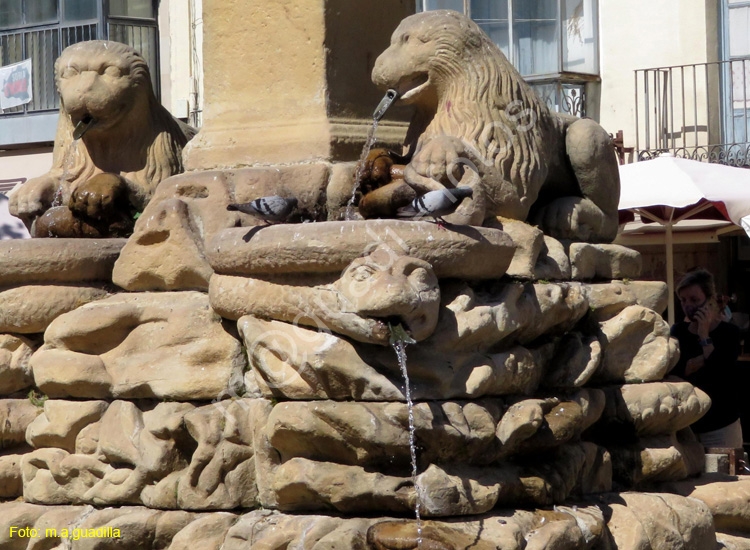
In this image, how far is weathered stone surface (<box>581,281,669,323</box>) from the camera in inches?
210

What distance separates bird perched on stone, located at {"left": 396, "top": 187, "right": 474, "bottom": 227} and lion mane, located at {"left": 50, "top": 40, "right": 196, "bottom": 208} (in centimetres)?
178

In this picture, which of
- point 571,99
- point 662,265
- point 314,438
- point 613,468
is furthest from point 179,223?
point 571,99

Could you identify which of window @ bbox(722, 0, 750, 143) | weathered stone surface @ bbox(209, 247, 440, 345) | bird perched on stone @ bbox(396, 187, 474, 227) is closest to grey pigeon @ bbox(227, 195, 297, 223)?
weathered stone surface @ bbox(209, 247, 440, 345)

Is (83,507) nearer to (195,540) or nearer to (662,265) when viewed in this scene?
(195,540)

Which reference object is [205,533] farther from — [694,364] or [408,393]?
[694,364]

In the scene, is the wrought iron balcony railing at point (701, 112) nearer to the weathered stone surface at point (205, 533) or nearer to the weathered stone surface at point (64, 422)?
the weathered stone surface at point (64, 422)

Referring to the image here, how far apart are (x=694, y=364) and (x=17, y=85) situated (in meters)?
11.6

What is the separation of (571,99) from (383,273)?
10.3m

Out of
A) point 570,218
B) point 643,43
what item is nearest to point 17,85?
point 643,43

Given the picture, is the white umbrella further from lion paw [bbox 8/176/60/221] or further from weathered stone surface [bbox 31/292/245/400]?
weathered stone surface [bbox 31/292/245/400]

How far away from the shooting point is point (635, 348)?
5449mm

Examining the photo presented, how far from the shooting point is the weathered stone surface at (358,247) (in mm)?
4246

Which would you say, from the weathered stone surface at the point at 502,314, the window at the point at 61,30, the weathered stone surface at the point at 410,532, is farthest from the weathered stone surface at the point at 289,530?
the window at the point at 61,30

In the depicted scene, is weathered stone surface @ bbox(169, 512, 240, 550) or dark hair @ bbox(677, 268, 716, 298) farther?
dark hair @ bbox(677, 268, 716, 298)
